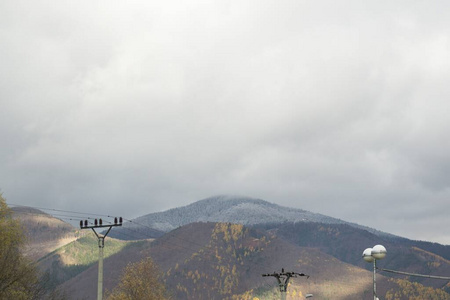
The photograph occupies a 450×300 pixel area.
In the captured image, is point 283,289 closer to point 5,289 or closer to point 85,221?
point 85,221

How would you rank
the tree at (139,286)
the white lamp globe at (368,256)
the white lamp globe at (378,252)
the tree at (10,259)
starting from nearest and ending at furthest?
the white lamp globe at (378,252) → the white lamp globe at (368,256) → the tree at (10,259) → the tree at (139,286)

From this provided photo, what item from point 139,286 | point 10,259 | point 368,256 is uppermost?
point 368,256

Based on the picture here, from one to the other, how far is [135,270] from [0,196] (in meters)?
72.0

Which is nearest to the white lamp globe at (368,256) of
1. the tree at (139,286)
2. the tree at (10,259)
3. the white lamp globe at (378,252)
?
the white lamp globe at (378,252)

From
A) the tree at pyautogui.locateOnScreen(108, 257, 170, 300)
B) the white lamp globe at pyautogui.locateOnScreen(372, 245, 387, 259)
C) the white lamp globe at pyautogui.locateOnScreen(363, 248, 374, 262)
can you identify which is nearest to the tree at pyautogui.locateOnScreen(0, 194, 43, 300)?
the white lamp globe at pyautogui.locateOnScreen(363, 248, 374, 262)

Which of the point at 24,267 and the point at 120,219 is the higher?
the point at 120,219

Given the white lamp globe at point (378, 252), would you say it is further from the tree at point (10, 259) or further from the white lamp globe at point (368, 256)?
the tree at point (10, 259)

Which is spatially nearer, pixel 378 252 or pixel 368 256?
pixel 378 252

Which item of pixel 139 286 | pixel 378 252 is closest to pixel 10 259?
pixel 378 252

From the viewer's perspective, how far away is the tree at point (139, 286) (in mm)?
109056

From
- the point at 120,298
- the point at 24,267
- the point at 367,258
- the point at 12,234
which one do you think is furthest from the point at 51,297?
the point at 367,258

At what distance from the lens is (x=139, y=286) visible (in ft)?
387

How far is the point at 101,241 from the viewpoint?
62469mm

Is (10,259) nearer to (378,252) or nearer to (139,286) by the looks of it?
(378,252)
